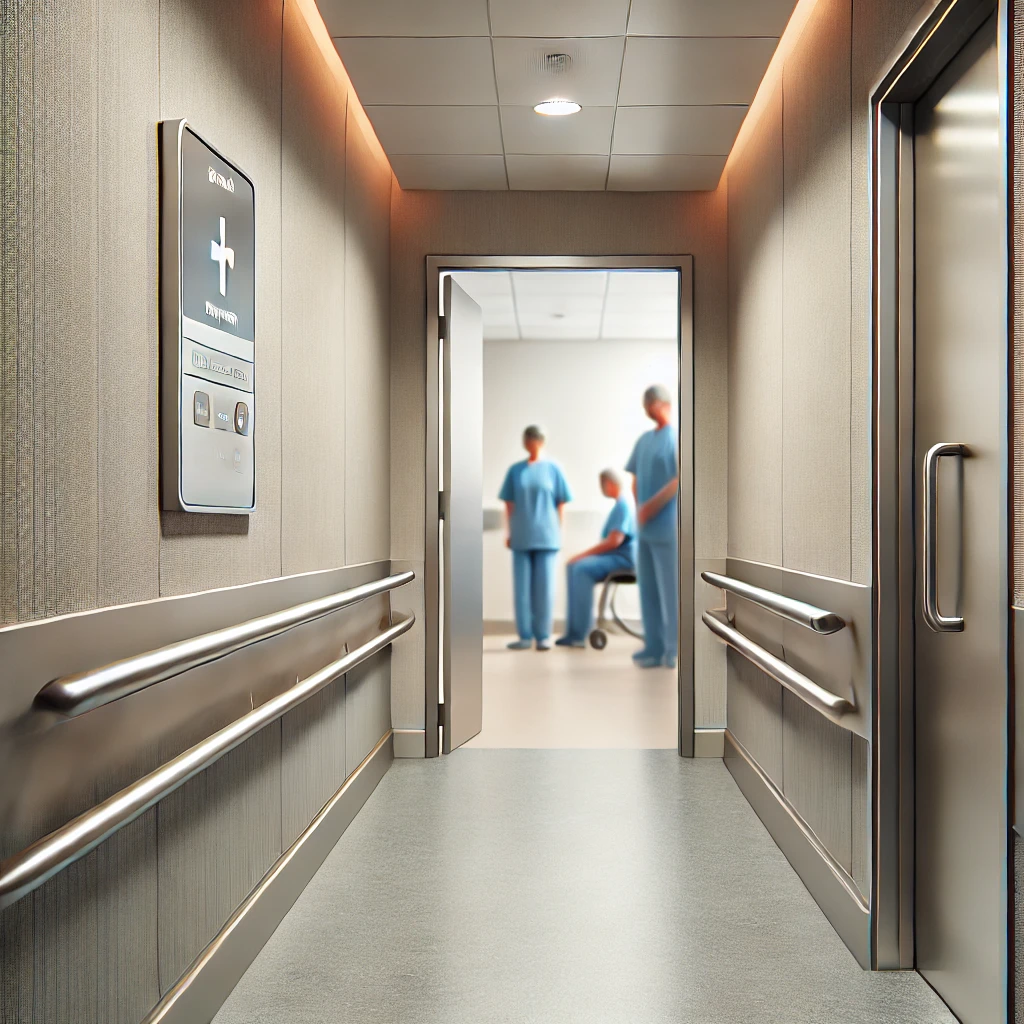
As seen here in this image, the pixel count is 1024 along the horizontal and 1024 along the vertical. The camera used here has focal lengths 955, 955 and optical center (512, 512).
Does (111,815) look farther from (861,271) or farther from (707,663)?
(707,663)

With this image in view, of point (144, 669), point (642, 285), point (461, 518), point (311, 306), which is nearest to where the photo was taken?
point (144, 669)

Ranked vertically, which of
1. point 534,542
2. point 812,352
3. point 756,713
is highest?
point 812,352

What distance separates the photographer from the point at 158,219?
183 cm

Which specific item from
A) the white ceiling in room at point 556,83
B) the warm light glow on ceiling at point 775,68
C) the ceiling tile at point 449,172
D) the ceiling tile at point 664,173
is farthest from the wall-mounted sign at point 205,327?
the ceiling tile at point 664,173

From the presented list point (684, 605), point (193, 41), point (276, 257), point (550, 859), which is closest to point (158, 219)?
point (193, 41)

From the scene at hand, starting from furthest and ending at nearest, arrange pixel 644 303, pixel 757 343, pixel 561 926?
pixel 644 303 < pixel 757 343 < pixel 561 926

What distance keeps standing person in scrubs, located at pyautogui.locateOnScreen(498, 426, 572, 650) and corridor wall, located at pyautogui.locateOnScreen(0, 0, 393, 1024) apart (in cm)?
511

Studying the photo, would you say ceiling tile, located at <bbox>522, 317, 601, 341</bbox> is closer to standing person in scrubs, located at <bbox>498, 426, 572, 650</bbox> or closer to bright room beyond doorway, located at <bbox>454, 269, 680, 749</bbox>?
bright room beyond doorway, located at <bbox>454, 269, 680, 749</bbox>

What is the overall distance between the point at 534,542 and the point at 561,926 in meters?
5.60

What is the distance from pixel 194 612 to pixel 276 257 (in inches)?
43.8

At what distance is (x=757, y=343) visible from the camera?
373 cm

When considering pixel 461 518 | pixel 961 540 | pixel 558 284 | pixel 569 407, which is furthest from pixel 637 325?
pixel 961 540

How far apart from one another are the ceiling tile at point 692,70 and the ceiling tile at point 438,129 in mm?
217

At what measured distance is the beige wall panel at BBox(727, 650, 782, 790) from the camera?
11.1 ft
